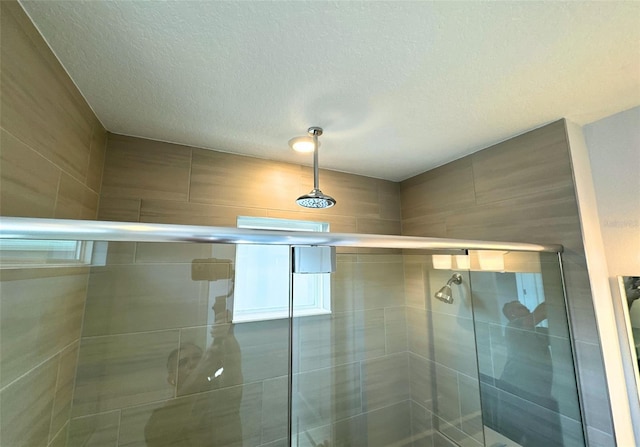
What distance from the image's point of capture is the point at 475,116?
3.63 feet

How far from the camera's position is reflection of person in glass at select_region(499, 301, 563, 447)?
1088 millimetres

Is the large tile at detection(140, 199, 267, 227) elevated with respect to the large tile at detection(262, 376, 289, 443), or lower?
elevated

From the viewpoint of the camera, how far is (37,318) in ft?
2.43

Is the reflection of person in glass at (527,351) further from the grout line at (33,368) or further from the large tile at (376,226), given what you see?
the grout line at (33,368)

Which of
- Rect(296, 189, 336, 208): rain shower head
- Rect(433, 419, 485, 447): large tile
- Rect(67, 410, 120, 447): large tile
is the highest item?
Rect(296, 189, 336, 208): rain shower head

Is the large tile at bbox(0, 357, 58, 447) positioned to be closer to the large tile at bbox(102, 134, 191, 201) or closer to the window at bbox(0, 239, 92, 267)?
the window at bbox(0, 239, 92, 267)

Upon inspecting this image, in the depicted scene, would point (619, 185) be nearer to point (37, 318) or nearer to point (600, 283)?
point (600, 283)

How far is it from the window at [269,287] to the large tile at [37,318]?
552 millimetres

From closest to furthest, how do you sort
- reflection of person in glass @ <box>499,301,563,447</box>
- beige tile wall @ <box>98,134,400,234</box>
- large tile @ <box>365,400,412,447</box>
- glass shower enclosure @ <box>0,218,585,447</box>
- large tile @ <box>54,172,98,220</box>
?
glass shower enclosure @ <box>0,218,585,447</box>
large tile @ <box>54,172,98,220</box>
reflection of person in glass @ <box>499,301,563,447</box>
beige tile wall @ <box>98,134,400,234</box>
large tile @ <box>365,400,412,447</box>

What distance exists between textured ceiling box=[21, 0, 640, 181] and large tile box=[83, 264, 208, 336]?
2.15 feet

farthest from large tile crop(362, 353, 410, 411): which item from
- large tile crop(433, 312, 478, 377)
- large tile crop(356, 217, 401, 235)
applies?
large tile crop(356, 217, 401, 235)

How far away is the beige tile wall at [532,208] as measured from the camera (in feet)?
3.18

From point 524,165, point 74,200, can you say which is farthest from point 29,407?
point 524,165

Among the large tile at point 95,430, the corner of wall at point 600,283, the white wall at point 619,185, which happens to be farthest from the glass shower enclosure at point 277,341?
the white wall at point 619,185
